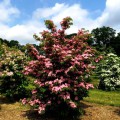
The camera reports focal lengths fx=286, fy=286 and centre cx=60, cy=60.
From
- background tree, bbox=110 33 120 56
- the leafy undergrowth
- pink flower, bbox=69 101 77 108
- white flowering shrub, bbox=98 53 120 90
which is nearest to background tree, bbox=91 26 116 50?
background tree, bbox=110 33 120 56

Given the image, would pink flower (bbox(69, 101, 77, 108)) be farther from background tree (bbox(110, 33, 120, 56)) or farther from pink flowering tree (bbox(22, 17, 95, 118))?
background tree (bbox(110, 33, 120, 56))

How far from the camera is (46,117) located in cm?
1271

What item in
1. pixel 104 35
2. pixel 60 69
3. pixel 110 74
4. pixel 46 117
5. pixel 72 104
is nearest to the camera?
pixel 72 104

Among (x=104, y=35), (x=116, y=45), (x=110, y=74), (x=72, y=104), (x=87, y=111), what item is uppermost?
(x=104, y=35)

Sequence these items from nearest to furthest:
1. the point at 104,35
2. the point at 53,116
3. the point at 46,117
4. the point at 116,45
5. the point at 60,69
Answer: the point at 60,69
the point at 46,117
the point at 53,116
the point at 116,45
the point at 104,35

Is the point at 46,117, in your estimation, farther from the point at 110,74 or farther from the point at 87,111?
the point at 110,74

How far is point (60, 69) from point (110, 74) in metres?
12.1

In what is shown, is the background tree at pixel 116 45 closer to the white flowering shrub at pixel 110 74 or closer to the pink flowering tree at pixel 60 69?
the white flowering shrub at pixel 110 74

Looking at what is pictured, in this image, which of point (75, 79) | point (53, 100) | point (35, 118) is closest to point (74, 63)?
point (75, 79)

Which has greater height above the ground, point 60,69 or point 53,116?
point 60,69

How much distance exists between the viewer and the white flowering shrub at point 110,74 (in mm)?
22783

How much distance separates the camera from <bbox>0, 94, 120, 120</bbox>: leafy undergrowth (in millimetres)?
12664

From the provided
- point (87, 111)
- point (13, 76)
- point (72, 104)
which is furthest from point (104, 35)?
point (72, 104)

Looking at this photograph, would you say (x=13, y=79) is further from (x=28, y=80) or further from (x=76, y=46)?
(x=76, y=46)
